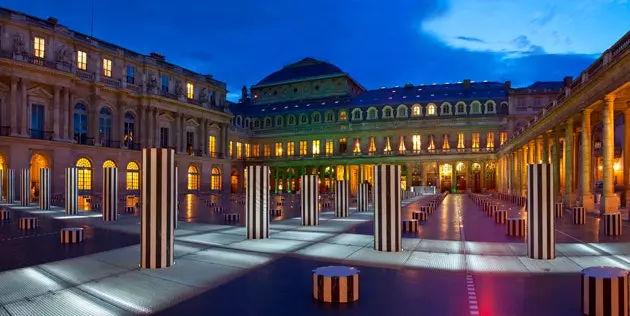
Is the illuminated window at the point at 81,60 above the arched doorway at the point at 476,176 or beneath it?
above

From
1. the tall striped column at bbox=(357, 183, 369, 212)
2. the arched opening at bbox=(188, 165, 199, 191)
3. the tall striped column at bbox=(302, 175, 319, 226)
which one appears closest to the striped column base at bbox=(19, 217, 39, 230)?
the tall striped column at bbox=(302, 175, 319, 226)

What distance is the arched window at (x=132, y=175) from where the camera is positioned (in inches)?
2141

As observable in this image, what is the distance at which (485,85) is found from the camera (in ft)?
249

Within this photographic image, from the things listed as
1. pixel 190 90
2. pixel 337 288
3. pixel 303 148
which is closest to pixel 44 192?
pixel 337 288

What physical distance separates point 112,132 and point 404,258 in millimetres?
50714

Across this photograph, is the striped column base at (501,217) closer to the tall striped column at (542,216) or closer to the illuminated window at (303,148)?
the tall striped column at (542,216)

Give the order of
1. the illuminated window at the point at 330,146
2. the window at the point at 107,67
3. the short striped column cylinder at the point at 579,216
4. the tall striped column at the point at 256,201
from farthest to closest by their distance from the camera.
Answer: the illuminated window at the point at 330,146 < the window at the point at 107,67 < the short striped column cylinder at the point at 579,216 < the tall striped column at the point at 256,201

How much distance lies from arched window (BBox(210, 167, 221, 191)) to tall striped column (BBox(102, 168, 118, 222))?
158 ft

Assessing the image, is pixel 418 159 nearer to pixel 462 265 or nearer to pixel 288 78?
pixel 288 78

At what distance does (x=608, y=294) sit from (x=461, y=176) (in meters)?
69.7

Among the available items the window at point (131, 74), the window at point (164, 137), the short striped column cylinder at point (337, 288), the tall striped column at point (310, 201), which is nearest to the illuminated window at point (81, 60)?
the window at point (131, 74)

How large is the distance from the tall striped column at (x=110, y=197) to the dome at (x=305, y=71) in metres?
66.4

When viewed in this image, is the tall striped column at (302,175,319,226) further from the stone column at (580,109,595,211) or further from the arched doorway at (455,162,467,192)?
the arched doorway at (455,162,467,192)

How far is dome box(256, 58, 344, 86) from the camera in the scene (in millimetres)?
85750
